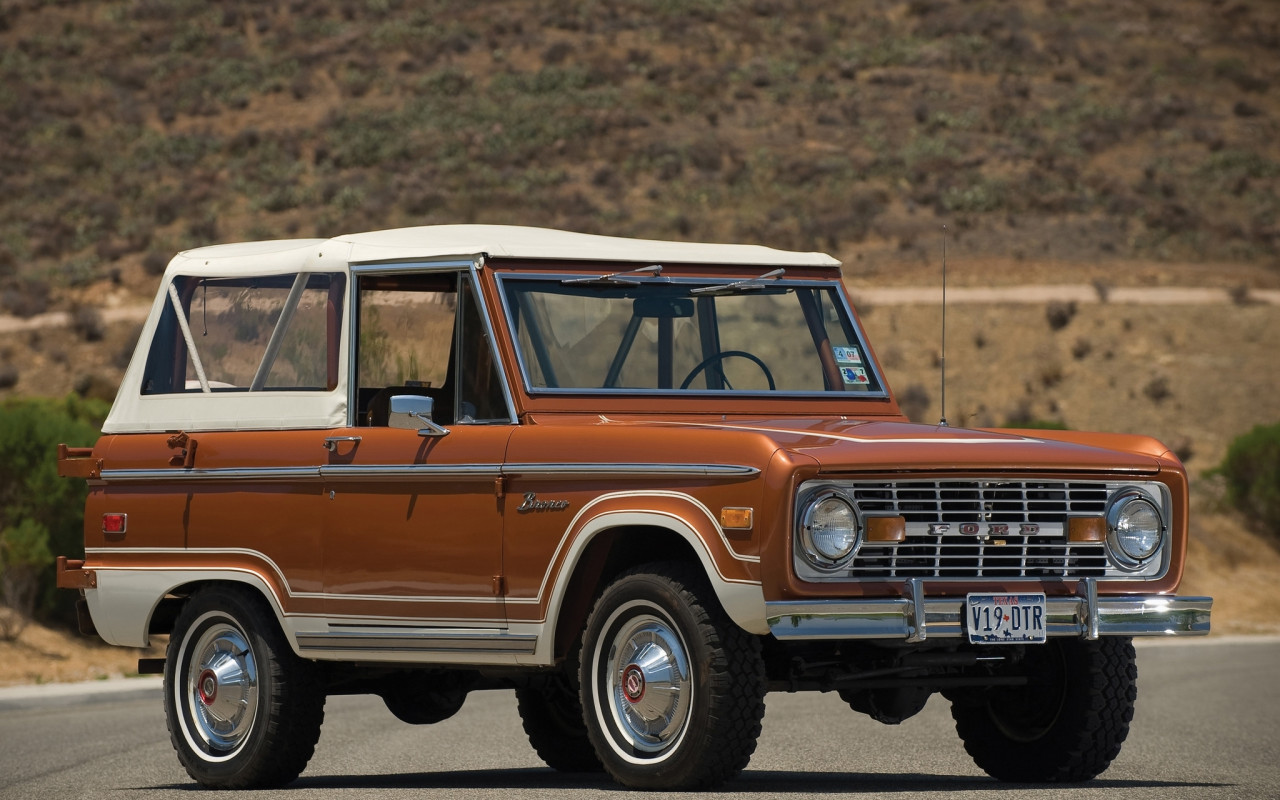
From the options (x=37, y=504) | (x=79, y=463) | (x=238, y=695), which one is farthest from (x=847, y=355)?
(x=37, y=504)

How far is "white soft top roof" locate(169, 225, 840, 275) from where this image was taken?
9781 mm

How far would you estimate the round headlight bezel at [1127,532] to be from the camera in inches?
347

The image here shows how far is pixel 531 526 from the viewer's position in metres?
8.81

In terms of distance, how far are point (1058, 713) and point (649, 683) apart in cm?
218

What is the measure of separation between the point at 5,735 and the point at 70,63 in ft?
195

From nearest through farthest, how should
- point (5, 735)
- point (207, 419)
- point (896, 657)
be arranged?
point (896, 657)
point (207, 419)
point (5, 735)

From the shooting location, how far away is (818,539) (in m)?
8.05

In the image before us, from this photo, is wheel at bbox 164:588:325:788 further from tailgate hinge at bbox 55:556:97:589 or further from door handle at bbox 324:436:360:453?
door handle at bbox 324:436:360:453

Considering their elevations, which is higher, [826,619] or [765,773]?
[826,619]

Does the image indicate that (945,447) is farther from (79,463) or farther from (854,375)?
(79,463)

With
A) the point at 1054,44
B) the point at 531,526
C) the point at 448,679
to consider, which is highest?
the point at 1054,44

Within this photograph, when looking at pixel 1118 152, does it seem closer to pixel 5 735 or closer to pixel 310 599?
pixel 5 735

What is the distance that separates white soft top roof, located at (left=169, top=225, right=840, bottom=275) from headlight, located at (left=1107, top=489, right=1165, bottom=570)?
2211 millimetres

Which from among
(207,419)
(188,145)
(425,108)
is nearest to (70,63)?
(188,145)
